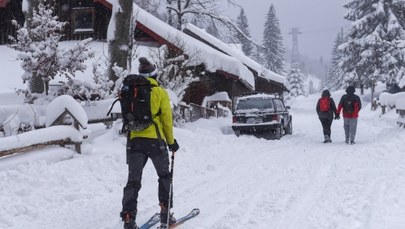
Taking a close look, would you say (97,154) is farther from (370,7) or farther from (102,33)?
(370,7)

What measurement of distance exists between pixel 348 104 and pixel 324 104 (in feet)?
3.72

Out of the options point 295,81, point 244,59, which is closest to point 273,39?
point 295,81

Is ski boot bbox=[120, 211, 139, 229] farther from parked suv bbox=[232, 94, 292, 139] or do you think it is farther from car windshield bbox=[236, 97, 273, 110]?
car windshield bbox=[236, 97, 273, 110]

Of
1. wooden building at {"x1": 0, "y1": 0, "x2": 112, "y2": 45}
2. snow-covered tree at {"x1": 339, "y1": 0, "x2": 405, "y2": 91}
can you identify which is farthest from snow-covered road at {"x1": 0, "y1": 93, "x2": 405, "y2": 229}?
snow-covered tree at {"x1": 339, "y1": 0, "x2": 405, "y2": 91}

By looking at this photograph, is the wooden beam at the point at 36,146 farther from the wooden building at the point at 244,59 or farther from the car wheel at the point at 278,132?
the wooden building at the point at 244,59

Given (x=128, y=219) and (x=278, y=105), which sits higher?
(x=278, y=105)

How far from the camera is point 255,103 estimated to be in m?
17.2

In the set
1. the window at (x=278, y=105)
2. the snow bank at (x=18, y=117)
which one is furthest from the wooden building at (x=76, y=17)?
the snow bank at (x=18, y=117)

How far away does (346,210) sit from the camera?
6.18 meters

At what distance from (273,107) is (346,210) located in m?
10.9

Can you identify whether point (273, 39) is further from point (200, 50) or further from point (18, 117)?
point (18, 117)

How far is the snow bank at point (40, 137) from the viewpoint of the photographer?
25.1 ft

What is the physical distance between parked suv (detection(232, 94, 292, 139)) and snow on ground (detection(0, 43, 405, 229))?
4642 millimetres

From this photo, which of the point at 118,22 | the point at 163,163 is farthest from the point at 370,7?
the point at 163,163
